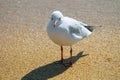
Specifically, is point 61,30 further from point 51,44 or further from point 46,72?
point 51,44

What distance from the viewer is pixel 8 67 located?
5.75m

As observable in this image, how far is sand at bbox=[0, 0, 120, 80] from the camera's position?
5.58m

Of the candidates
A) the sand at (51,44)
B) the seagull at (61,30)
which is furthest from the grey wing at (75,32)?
the sand at (51,44)

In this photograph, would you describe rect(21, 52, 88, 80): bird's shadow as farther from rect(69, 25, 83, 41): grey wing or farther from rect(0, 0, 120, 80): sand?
rect(69, 25, 83, 41): grey wing

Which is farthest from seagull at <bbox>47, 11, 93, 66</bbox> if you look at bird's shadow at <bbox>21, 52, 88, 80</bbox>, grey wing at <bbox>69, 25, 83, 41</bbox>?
bird's shadow at <bbox>21, 52, 88, 80</bbox>

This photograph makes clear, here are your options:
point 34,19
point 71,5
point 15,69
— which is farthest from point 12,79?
point 71,5

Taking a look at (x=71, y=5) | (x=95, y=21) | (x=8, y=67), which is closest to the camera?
(x=8, y=67)

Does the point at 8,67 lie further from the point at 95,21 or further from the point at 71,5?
the point at 71,5

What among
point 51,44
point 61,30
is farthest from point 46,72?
point 51,44

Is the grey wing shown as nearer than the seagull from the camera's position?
No

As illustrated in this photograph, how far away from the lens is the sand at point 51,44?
5.58 meters

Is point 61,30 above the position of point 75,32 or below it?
above

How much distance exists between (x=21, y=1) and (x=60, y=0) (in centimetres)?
107

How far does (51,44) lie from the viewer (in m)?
6.51
